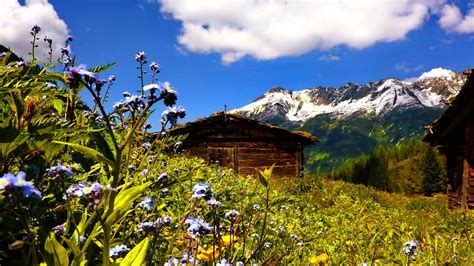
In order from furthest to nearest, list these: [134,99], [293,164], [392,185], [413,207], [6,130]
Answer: [392,185], [293,164], [413,207], [134,99], [6,130]

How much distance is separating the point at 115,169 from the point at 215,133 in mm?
27234

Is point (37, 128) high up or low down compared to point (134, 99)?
down

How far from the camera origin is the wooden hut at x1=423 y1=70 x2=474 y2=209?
1756 centimetres

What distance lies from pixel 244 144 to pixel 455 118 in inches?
514

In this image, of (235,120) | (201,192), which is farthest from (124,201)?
(235,120)

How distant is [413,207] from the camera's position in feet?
60.4

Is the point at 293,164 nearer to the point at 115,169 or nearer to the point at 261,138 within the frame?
the point at 261,138

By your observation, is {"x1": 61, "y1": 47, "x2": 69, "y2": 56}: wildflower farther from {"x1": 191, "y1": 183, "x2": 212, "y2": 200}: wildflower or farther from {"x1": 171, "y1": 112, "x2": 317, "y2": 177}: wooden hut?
{"x1": 171, "y1": 112, "x2": 317, "y2": 177}: wooden hut

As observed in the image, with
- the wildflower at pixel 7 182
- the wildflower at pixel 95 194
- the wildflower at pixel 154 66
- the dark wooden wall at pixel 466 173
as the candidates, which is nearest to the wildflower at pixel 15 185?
the wildflower at pixel 7 182

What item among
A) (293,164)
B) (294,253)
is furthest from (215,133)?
(294,253)

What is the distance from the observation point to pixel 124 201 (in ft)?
5.01

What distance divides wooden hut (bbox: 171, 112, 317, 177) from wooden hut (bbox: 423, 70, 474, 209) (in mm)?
8647

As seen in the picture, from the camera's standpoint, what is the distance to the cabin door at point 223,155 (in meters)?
28.2

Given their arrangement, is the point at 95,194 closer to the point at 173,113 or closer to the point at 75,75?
the point at 75,75
